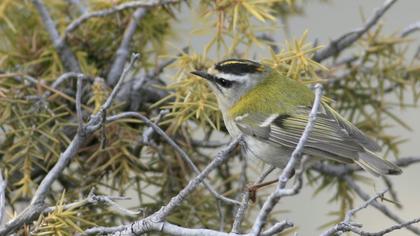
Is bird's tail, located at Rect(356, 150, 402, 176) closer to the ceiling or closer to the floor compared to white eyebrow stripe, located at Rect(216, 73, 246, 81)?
closer to the floor

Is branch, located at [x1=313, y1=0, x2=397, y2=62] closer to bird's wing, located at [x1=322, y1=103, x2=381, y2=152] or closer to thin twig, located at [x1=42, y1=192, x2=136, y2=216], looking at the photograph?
bird's wing, located at [x1=322, y1=103, x2=381, y2=152]

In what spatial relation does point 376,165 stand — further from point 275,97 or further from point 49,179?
point 49,179

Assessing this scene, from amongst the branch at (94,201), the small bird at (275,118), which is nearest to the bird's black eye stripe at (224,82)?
the small bird at (275,118)

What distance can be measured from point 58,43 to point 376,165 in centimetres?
103

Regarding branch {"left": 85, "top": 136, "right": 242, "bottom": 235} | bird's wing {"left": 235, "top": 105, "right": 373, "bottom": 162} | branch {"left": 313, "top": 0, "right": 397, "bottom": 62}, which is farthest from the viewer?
branch {"left": 313, "top": 0, "right": 397, "bottom": 62}

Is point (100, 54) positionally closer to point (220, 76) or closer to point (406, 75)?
point (220, 76)

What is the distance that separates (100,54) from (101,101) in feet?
1.14

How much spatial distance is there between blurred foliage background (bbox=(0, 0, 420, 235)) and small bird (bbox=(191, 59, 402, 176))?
5 centimetres

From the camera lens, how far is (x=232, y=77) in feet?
8.16

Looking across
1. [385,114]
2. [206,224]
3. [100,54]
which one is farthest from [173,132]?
[385,114]

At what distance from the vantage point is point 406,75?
8.95 ft

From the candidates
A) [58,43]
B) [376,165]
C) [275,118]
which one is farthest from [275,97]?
[58,43]

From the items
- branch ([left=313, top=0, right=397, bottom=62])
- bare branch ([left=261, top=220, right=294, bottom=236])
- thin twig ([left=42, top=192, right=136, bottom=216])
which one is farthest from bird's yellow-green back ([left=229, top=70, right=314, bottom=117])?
bare branch ([left=261, top=220, right=294, bottom=236])

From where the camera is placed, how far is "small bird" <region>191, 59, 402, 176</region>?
7.54 ft
